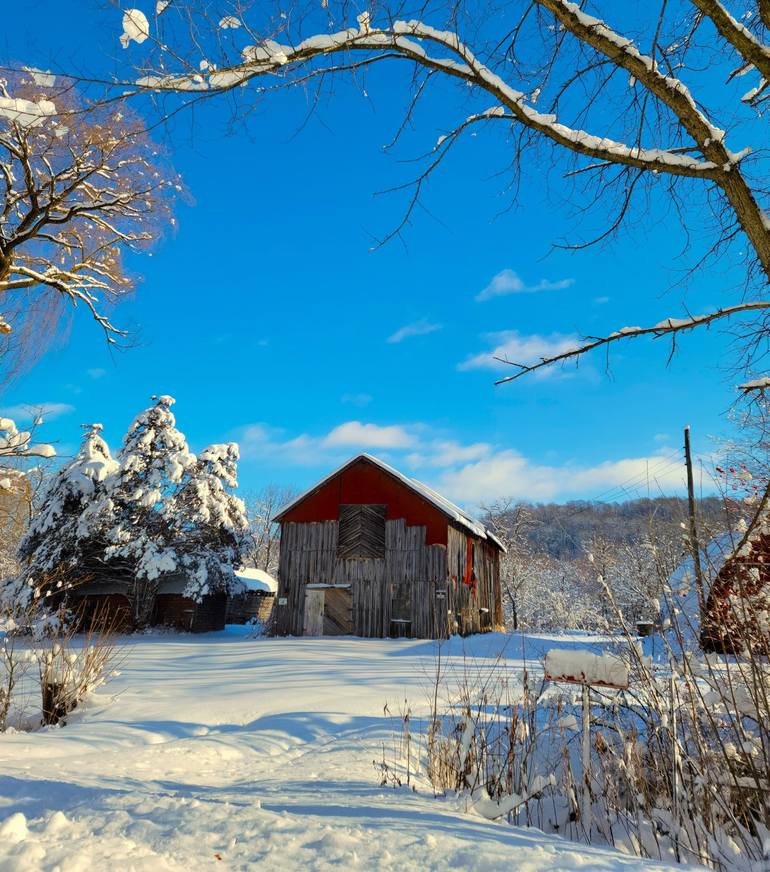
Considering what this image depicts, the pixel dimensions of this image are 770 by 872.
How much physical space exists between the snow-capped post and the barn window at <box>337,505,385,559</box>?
719 inches

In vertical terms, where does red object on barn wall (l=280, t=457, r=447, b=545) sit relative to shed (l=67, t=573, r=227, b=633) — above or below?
above

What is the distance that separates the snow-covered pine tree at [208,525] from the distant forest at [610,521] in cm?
1365

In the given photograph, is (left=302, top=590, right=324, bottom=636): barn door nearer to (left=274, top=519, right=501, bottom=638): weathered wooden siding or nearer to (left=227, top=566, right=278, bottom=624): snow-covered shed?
(left=274, top=519, right=501, bottom=638): weathered wooden siding

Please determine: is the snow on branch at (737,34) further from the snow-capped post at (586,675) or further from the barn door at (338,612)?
the barn door at (338,612)

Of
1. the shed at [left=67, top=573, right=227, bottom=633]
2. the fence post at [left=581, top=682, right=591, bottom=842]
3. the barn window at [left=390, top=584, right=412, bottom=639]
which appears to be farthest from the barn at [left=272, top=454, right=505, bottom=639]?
the fence post at [left=581, top=682, right=591, bottom=842]

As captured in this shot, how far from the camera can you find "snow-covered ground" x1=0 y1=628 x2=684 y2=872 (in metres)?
2.42

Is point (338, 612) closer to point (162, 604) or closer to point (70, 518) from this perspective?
point (162, 604)

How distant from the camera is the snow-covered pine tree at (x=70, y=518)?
79.0 feet

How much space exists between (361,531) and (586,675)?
19.0 meters

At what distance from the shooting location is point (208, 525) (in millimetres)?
26094

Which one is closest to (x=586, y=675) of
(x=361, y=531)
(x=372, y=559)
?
(x=372, y=559)

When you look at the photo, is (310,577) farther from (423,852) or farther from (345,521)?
(423,852)

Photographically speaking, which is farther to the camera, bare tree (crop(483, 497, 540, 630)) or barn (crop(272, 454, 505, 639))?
bare tree (crop(483, 497, 540, 630))

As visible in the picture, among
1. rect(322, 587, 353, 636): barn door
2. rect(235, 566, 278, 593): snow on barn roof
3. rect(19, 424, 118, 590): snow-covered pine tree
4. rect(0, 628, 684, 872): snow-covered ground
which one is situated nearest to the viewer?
rect(0, 628, 684, 872): snow-covered ground
